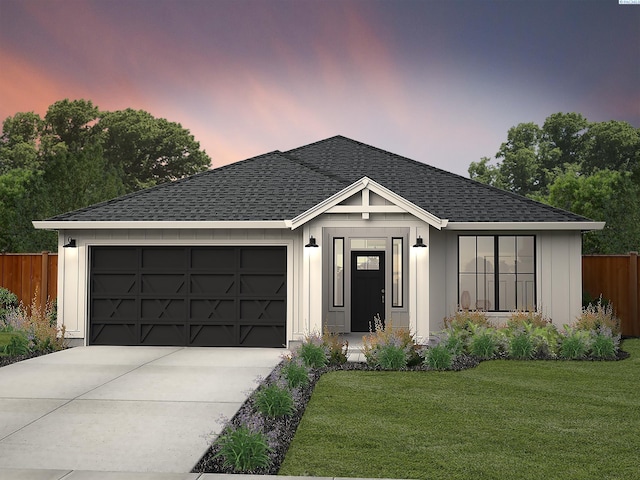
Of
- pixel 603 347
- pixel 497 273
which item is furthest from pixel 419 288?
pixel 603 347

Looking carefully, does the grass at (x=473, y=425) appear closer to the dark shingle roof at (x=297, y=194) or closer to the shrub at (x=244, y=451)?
the shrub at (x=244, y=451)

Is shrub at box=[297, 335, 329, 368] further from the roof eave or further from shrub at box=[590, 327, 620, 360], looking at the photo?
shrub at box=[590, 327, 620, 360]

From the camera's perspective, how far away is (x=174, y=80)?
168 feet

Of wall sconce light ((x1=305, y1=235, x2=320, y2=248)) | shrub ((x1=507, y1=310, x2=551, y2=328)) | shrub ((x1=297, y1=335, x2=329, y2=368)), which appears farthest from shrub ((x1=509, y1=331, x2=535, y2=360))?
wall sconce light ((x1=305, y1=235, x2=320, y2=248))

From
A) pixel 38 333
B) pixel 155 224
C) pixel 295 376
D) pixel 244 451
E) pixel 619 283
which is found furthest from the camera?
pixel 619 283

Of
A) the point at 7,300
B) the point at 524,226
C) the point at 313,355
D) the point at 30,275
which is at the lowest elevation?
the point at 313,355

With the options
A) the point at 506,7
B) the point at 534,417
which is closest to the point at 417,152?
the point at 506,7

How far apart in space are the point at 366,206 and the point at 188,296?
14.2ft

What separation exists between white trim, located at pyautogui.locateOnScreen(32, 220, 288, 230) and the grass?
4419 millimetres

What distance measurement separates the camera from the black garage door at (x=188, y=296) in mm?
14922

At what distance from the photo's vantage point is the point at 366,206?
14.2 meters

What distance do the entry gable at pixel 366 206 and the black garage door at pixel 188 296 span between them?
1.26 meters

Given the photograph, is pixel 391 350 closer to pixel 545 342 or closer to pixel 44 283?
pixel 545 342

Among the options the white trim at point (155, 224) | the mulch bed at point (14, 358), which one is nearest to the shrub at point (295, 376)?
the white trim at point (155, 224)
